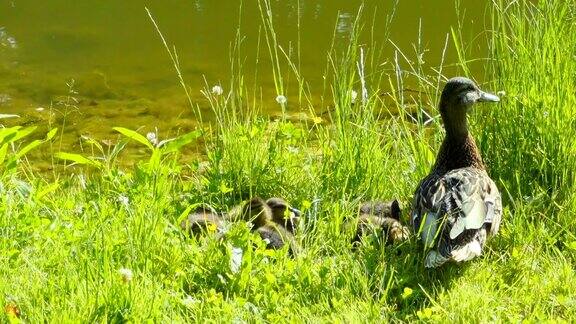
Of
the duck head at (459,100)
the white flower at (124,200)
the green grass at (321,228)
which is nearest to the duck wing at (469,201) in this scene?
the green grass at (321,228)

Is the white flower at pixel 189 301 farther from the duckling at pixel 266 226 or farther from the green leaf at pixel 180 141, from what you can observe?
the green leaf at pixel 180 141

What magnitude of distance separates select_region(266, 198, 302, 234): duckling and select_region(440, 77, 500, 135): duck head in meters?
1.02

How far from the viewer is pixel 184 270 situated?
14.8ft

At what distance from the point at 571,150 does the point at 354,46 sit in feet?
4.58

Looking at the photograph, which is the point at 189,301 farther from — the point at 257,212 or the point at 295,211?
the point at 295,211

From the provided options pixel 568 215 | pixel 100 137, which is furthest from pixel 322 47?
pixel 568 215

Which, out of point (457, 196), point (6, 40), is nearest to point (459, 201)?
point (457, 196)

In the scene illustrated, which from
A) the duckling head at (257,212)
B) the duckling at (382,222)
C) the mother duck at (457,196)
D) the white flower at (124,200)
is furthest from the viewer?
the duckling head at (257,212)

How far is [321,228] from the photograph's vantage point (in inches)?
190

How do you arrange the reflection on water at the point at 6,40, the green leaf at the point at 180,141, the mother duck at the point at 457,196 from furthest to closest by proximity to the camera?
the reflection on water at the point at 6,40
the green leaf at the point at 180,141
the mother duck at the point at 457,196

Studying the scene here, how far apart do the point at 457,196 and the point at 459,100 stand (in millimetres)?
741

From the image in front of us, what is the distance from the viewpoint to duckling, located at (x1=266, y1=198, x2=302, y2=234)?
16.1 ft

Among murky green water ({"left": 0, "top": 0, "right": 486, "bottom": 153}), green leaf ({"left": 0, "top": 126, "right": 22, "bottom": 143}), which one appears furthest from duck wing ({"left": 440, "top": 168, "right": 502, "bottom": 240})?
murky green water ({"left": 0, "top": 0, "right": 486, "bottom": 153})

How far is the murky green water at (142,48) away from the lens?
8914 mm
